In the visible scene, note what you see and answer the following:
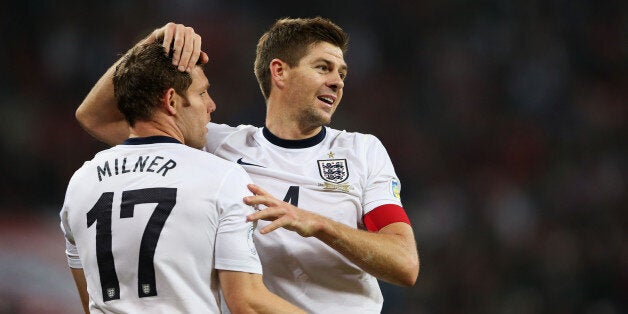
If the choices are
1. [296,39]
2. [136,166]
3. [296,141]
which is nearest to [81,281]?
[136,166]

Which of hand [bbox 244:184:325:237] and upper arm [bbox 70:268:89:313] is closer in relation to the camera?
hand [bbox 244:184:325:237]

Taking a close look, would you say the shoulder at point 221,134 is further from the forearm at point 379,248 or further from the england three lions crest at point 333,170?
the forearm at point 379,248

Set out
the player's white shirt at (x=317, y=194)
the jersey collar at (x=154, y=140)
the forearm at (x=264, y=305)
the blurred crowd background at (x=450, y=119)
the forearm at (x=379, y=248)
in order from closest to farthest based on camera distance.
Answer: the forearm at (x=264, y=305) → the jersey collar at (x=154, y=140) → the forearm at (x=379, y=248) → the player's white shirt at (x=317, y=194) → the blurred crowd background at (x=450, y=119)

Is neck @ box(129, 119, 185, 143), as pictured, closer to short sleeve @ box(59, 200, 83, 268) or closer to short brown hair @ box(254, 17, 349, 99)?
short sleeve @ box(59, 200, 83, 268)

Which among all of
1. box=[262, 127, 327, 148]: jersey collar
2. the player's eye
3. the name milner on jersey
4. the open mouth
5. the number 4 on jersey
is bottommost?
the number 4 on jersey

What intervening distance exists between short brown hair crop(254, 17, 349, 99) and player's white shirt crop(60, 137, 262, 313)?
1.30 meters

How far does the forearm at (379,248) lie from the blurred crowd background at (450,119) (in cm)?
417

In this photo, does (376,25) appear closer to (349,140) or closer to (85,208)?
(349,140)

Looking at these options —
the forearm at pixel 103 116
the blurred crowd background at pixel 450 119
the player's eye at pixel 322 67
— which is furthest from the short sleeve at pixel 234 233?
the blurred crowd background at pixel 450 119

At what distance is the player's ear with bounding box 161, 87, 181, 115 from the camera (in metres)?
2.78

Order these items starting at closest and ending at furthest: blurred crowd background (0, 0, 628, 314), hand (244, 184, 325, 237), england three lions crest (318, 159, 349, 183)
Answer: hand (244, 184, 325, 237)
england three lions crest (318, 159, 349, 183)
blurred crowd background (0, 0, 628, 314)

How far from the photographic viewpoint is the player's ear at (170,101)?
9.11ft

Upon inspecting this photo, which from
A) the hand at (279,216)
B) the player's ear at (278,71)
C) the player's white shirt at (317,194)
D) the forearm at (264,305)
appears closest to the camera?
the forearm at (264,305)

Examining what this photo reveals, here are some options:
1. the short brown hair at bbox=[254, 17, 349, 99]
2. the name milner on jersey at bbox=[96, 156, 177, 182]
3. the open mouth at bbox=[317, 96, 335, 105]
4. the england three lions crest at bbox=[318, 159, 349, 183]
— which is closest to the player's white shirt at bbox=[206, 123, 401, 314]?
the england three lions crest at bbox=[318, 159, 349, 183]
